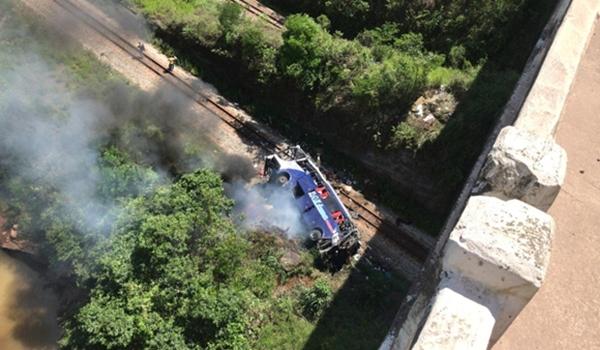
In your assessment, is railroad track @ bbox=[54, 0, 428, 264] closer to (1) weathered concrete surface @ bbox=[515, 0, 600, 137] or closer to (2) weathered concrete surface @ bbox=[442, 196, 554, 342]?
(1) weathered concrete surface @ bbox=[515, 0, 600, 137]

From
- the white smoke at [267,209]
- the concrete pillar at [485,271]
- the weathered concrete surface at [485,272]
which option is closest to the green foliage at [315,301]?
the white smoke at [267,209]

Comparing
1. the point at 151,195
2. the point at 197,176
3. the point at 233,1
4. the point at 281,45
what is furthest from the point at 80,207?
the point at 233,1

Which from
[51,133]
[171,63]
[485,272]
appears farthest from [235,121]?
[485,272]

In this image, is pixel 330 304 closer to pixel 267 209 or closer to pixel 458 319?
pixel 267 209

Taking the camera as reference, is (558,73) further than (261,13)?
No

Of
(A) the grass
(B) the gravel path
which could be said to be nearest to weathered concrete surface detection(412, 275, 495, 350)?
(A) the grass

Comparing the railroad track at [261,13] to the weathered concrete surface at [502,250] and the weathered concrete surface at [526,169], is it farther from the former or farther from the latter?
the weathered concrete surface at [502,250]
